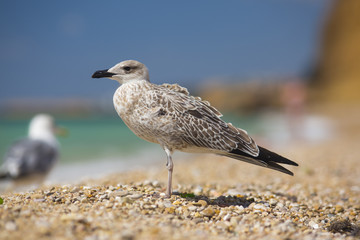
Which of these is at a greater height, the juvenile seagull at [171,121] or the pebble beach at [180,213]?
the juvenile seagull at [171,121]

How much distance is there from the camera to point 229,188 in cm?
530

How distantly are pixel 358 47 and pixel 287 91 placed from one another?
22.8m

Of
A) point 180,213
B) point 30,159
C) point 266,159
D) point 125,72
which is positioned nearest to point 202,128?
point 266,159

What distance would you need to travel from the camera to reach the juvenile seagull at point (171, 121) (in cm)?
380

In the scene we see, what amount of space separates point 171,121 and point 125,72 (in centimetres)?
77

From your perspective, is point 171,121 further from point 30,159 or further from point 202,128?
point 30,159

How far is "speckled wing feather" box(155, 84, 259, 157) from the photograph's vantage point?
3891 millimetres

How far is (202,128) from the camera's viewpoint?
394cm

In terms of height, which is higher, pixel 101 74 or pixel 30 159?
pixel 101 74

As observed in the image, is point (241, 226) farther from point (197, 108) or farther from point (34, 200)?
point (34, 200)

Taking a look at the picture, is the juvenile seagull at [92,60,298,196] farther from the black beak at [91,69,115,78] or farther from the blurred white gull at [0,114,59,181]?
the blurred white gull at [0,114,59,181]

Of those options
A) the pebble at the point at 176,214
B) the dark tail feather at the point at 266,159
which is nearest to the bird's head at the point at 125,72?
the pebble at the point at 176,214

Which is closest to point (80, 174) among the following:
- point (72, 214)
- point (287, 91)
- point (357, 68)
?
point (72, 214)

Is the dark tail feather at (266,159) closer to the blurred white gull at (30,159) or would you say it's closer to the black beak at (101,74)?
the black beak at (101,74)
